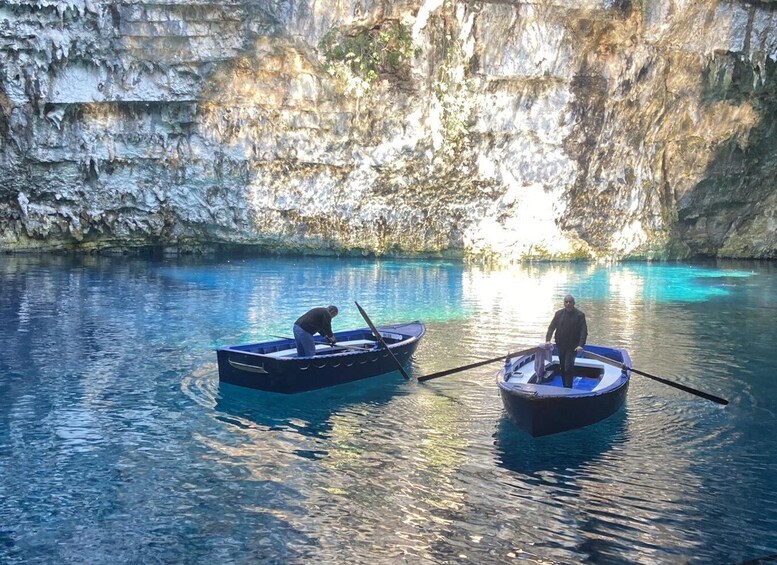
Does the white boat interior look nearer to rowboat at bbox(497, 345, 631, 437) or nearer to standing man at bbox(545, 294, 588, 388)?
rowboat at bbox(497, 345, 631, 437)

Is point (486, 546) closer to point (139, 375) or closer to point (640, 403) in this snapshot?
point (640, 403)

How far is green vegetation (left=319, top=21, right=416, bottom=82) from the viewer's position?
45312 mm

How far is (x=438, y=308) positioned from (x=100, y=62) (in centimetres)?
2834

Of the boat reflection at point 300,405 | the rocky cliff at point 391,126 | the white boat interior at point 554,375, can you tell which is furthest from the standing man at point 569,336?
the rocky cliff at point 391,126

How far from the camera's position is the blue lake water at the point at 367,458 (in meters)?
8.95

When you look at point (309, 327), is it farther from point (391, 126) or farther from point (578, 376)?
point (391, 126)

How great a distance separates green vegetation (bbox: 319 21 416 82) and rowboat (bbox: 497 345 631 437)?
34.1m

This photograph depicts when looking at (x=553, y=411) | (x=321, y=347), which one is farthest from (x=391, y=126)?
(x=553, y=411)

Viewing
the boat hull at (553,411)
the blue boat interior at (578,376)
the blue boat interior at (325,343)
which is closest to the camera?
the boat hull at (553,411)

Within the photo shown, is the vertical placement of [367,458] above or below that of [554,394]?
below

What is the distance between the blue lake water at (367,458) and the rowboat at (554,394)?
297 mm

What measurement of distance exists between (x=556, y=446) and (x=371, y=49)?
37.8 meters

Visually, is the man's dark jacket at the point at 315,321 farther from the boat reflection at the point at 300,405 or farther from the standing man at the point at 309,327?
the boat reflection at the point at 300,405

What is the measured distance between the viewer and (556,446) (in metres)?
12.4
